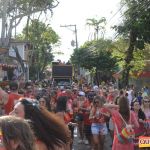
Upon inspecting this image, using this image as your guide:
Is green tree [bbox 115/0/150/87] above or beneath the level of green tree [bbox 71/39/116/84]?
above

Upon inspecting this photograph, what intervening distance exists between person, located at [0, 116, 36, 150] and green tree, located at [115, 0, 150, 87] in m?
18.5

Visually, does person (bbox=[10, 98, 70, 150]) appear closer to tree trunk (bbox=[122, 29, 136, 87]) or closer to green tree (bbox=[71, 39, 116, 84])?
tree trunk (bbox=[122, 29, 136, 87])

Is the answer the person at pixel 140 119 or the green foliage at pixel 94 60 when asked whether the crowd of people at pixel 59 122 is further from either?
the green foliage at pixel 94 60

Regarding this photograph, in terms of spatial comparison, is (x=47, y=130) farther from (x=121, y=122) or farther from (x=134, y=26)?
(x=134, y=26)

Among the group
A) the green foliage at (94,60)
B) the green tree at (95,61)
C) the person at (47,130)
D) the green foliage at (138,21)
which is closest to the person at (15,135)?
the person at (47,130)

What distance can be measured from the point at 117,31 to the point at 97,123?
45.8 ft

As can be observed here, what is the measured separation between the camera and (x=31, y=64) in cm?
5934

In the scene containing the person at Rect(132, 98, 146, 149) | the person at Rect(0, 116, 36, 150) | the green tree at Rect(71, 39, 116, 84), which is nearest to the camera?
the person at Rect(0, 116, 36, 150)

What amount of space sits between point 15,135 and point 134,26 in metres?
21.5

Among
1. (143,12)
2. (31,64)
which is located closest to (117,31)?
(143,12)

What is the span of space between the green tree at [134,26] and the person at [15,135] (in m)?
18.5

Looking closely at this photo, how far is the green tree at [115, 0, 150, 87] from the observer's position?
23.1 m

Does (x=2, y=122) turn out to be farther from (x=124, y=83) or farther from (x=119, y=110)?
(x=124, y=83)

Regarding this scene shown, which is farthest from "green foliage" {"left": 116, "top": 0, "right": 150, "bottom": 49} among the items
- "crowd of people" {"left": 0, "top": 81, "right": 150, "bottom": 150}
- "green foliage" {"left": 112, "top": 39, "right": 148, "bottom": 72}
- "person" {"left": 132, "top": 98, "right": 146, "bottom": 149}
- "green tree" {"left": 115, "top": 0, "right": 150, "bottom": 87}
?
"person" {"left": 132, "top": 98, "right": 146, "bottom": 149}
